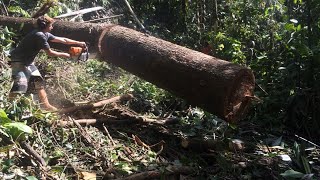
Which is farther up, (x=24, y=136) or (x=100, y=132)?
(x=24, y=136)

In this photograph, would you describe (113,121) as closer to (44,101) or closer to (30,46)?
(44,101)

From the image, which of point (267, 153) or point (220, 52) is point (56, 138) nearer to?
point (267, 153)

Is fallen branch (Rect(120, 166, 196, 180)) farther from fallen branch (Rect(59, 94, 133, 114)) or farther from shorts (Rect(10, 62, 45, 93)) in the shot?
shorts (Rect(10, 62, 45, 93))

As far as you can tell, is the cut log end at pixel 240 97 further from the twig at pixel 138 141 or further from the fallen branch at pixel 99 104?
the fallen branch at pixel 99 104

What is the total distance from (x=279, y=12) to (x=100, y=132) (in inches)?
311

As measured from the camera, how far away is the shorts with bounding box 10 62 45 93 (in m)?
5.34

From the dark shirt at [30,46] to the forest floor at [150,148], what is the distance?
961mm

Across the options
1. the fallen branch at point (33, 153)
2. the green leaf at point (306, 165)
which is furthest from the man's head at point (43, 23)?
the green leaf at point (306, 165)

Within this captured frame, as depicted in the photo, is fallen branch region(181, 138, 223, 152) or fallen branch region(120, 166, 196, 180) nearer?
fallen branch region(120, 166, 196, 180)

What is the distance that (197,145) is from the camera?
4508 millimetres

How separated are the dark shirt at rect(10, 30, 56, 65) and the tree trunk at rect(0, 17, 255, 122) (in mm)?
1063

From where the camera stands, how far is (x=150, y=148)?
4.49 metres

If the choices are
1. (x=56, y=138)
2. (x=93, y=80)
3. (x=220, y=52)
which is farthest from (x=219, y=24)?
(x=56, y=138)

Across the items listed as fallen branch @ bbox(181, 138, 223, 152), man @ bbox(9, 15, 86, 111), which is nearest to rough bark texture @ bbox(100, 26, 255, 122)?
fallen branch @ bbox(181, 138, 223, 152)
